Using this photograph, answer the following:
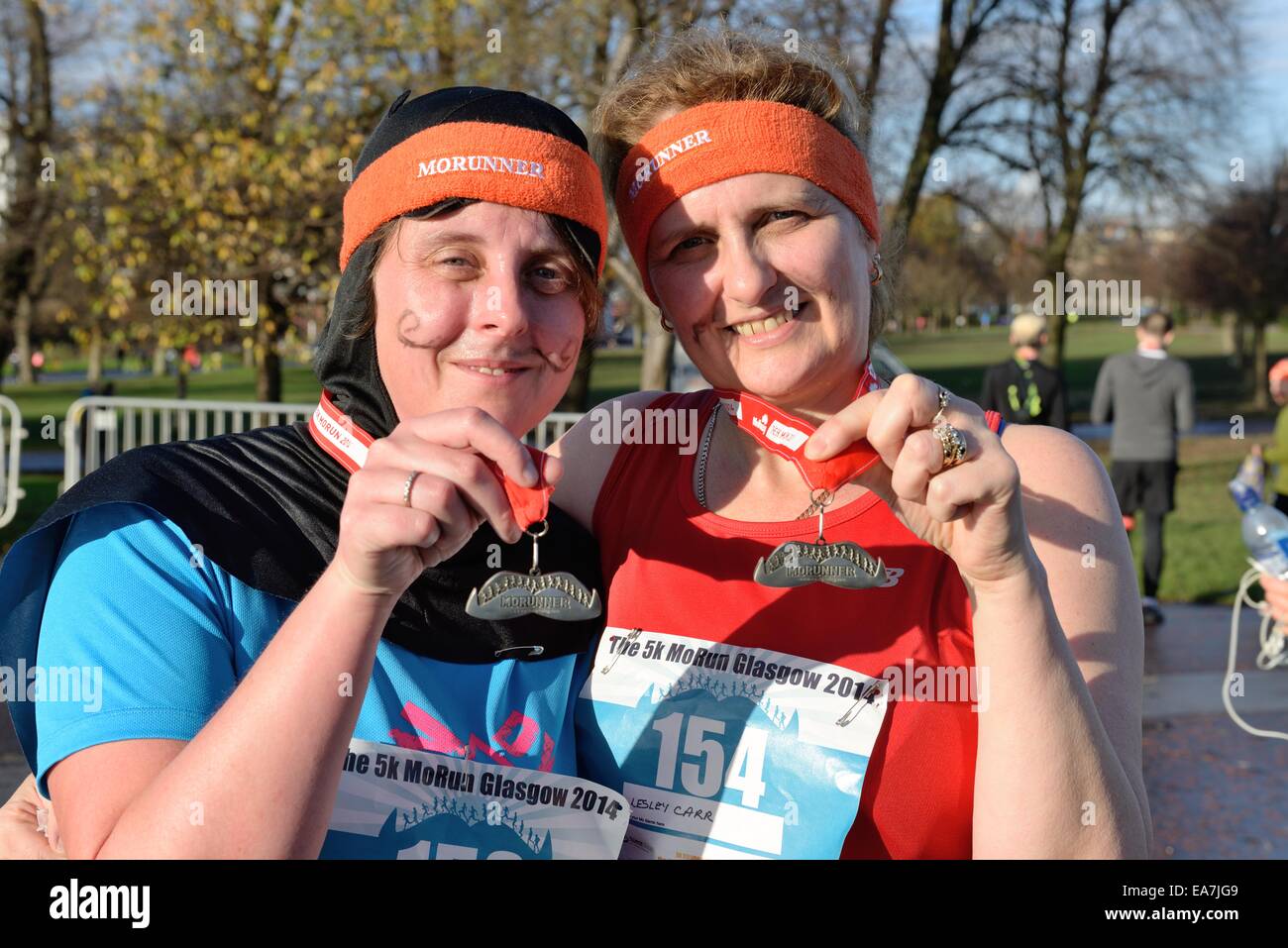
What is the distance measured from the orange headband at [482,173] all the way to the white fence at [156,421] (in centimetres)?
727

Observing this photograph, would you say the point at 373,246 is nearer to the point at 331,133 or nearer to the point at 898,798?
the point at 898,798

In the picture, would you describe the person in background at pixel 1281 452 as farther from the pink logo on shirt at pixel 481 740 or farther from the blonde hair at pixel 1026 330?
the pink logo on shirt at pixel 481 740

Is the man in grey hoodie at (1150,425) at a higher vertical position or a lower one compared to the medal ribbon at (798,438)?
higher

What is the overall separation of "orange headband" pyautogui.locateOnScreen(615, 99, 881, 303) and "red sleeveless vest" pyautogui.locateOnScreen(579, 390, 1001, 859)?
0.51 m

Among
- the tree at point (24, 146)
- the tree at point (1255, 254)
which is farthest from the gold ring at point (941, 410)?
the tree at point (1255, 254)

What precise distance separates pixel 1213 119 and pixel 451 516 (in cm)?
2103

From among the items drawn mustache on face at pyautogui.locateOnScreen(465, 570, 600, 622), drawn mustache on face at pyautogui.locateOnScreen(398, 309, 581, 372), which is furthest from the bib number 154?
drawn mustache on face at pyautogui.locateOnScreen(398, 309, 581, 372)

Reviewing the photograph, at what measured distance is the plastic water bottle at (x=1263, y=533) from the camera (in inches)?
142

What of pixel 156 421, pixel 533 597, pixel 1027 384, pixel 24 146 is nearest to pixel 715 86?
pixel 533 597

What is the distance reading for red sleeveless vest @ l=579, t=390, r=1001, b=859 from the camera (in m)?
2.03

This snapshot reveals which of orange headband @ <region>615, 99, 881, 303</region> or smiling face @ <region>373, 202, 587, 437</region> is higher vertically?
orange headband @ <region>615, 99, 881, 303</region>

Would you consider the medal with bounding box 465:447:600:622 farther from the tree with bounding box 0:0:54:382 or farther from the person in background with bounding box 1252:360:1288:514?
the tree with bounding box 0:0:54:382

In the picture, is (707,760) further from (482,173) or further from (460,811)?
(482,173)

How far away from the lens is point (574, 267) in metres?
1.98
